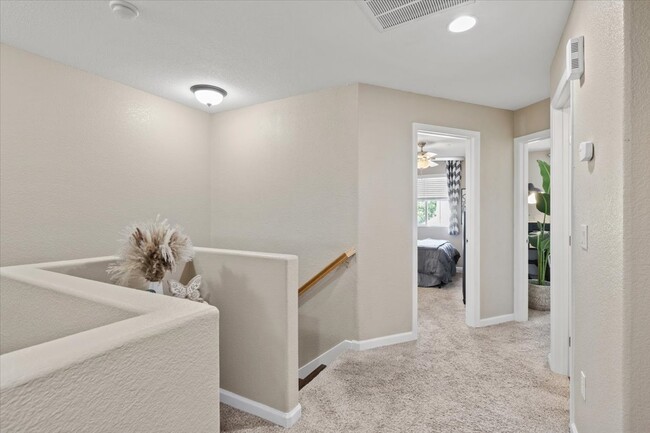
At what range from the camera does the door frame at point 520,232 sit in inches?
145

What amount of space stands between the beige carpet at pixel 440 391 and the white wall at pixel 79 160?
1905 millimetres

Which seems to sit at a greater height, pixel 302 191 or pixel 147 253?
pixel 302 191

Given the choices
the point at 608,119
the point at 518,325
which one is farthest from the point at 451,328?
the point at 608,119

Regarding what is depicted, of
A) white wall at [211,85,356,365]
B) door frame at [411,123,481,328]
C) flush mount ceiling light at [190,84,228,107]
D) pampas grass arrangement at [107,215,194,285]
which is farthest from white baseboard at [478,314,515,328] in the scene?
flush mount ceiling light at [190,84,228,107]

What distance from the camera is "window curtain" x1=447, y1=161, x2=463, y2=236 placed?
714cm

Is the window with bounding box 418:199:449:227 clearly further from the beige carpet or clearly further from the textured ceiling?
the textured ceiling

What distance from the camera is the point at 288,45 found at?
2361 mm

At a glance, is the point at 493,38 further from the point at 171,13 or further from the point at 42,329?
the point at 42,329

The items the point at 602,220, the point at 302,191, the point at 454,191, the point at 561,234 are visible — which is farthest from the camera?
the point at 454,191

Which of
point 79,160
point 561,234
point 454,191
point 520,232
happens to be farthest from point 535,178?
point 79,160

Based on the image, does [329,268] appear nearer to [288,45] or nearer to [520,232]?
[288,45]

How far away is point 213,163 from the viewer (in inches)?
158

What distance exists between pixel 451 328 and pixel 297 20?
3239mm

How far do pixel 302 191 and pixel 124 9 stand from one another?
77.9 inches
